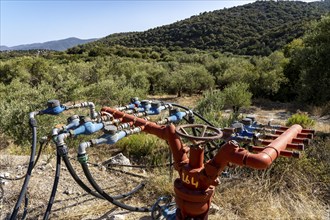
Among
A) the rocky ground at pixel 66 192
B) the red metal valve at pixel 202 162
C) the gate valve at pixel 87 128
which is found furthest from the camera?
the rocky ground at pixel 66 192

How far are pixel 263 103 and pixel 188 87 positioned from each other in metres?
5.86

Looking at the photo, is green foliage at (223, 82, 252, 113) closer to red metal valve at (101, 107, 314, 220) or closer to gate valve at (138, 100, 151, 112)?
gate valve at (138, 100, 151, 112)

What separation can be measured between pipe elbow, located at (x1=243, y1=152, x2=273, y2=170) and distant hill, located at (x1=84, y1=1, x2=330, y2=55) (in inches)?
1599

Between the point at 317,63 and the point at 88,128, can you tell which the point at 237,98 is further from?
the point at 88,128

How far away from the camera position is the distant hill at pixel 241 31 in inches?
1729

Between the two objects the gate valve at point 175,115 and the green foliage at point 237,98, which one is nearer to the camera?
the gate valve at point 175,115

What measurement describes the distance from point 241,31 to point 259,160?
57.7 m

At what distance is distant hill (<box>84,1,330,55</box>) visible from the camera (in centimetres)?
4391

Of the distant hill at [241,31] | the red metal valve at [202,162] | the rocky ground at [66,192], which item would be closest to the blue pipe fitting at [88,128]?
the red metal valve at [202,162]

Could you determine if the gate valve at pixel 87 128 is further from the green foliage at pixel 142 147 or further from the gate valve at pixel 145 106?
the green foliage at pixel 142 147

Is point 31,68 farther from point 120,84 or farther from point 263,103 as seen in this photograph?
point 263,103

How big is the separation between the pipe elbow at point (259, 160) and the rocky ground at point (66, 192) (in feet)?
5.48

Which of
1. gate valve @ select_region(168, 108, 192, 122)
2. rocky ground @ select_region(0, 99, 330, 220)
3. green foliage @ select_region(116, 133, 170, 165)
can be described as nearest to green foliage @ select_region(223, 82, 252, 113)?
green foliage @ select_region(116, 133, 170, 165)

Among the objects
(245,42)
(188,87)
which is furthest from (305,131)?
(245,42)
